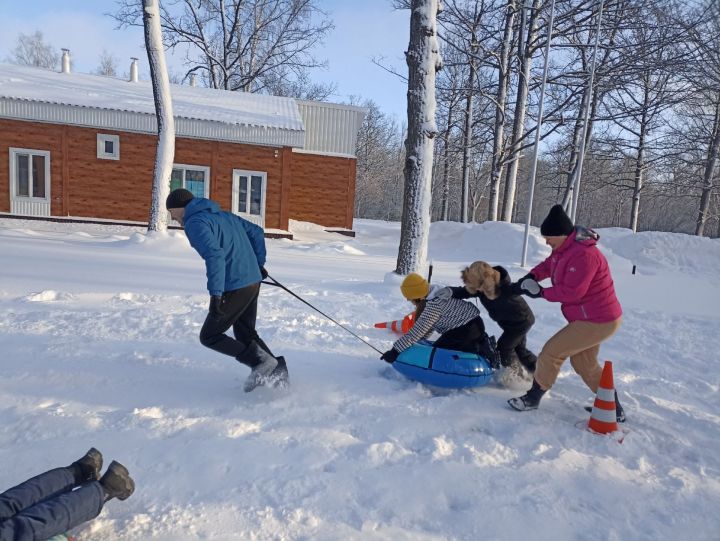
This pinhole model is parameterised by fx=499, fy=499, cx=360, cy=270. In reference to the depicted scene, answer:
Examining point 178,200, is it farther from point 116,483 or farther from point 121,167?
point 121,167

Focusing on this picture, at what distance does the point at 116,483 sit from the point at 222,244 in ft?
6.18

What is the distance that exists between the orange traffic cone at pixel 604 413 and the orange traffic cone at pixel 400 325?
2.45 m

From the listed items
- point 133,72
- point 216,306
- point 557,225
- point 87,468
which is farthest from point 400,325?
point 133,72

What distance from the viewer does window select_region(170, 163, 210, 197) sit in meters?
18.9

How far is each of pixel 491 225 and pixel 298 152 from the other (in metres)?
8.94

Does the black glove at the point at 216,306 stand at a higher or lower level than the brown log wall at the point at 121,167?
lower

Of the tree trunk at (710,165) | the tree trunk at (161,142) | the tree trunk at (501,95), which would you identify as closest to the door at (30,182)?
the tree trunk at (161,142)

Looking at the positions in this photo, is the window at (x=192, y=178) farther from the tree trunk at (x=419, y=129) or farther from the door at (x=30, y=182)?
the tree trunk at (x=419, y=129)

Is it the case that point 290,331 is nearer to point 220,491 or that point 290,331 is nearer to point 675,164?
point 220,491

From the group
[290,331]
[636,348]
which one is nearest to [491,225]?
[636,348]

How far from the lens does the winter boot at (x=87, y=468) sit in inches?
99.8

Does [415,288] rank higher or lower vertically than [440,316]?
higher

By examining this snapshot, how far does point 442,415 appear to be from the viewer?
150 inches

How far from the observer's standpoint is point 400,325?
6.11 meters
